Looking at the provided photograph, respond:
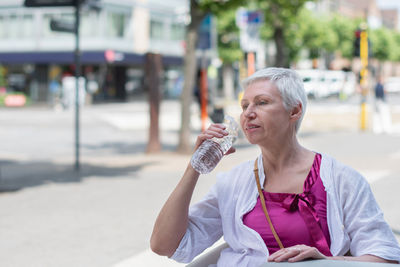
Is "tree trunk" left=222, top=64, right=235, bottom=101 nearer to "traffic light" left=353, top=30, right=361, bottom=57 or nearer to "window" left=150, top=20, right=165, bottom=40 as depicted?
"window" left=150, top=20, right=165, bottom=40

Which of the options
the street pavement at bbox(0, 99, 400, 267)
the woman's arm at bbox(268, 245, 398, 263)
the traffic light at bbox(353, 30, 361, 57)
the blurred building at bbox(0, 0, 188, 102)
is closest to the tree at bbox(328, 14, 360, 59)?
the blurred building at bbox(0, 0, 188, 102)

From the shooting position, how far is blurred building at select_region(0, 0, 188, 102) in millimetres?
44500

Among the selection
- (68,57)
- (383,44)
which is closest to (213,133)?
(68,57)

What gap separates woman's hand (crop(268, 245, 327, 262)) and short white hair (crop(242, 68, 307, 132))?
588mm

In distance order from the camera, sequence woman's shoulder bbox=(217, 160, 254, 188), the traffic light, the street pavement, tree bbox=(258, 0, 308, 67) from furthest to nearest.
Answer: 1. the traffic light
2. tree bbox=(258, 0, 308, 67)
3. the street pavement
4. woman's shoulder bbox=(217, 160, 254, 188)

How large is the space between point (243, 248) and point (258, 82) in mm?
659

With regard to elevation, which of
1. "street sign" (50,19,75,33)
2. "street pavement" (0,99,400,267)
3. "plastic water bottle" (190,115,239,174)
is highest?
"street sign" (50,19,75,33)

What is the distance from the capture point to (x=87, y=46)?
4447cm

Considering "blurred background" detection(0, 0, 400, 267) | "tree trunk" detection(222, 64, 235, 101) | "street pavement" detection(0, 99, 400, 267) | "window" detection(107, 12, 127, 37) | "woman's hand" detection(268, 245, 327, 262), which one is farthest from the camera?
"tree trunk" detection(222, 64, 235, 101)

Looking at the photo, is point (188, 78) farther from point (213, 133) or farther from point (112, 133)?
point (213, 133)

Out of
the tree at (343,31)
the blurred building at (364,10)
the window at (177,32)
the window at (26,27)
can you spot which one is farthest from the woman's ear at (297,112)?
the blurred building at (364,10)

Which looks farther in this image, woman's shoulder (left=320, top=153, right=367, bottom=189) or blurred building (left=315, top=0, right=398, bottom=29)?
blurred building (left=315, top=0, right=398, bottom=29)

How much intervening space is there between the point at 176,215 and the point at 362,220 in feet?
2.29

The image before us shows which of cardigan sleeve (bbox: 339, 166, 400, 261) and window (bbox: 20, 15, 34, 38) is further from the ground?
window (bbox: 20, 15, 34, 38)
